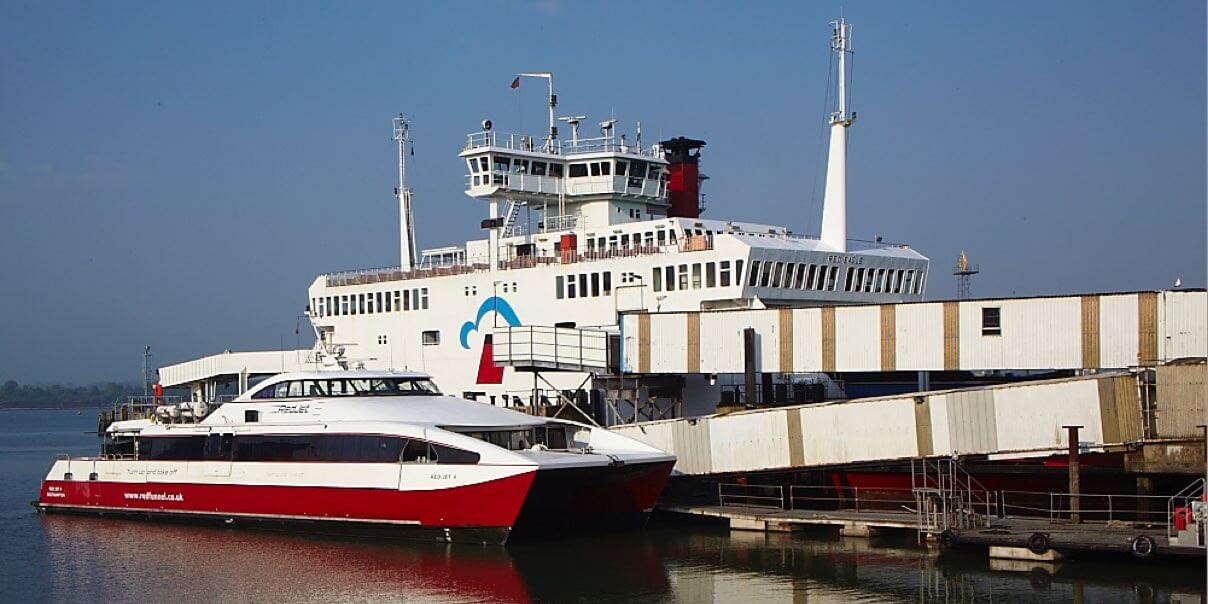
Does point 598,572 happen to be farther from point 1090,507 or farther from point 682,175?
point 682,175

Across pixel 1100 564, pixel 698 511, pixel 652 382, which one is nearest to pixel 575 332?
pixel 652 382

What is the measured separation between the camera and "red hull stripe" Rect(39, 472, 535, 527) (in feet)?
90.9

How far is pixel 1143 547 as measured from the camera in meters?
22.7

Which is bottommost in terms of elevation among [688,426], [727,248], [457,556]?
[457,556]

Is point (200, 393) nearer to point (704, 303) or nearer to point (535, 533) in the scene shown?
point (704, 303)

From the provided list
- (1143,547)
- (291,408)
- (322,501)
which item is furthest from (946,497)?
(291,408)

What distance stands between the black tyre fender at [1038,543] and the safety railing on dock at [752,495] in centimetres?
722

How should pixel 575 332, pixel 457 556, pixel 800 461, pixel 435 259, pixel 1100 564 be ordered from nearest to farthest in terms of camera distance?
pixel 1100 564
pixel 457 556
pixel 800 461
pixel 575 332
pixel 435 259

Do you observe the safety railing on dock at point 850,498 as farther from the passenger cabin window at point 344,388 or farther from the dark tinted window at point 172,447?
the dark tinted window at point 172,447

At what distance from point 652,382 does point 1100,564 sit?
14936 millimetres

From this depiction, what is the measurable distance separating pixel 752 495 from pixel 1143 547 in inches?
455

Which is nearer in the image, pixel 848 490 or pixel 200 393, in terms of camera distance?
pixel 848 490

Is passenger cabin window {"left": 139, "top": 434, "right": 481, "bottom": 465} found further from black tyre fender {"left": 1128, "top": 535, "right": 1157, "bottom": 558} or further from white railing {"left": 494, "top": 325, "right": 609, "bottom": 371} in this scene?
black tyre fender {"left": 1128, "top": 535, "right": 1157, "bottom": 558}

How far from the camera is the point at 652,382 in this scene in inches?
1449
